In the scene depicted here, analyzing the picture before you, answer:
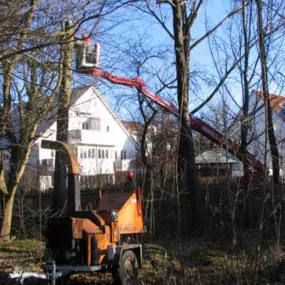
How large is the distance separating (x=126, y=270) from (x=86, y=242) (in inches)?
42.7

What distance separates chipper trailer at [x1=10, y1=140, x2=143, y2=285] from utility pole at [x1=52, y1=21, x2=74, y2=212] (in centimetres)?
139

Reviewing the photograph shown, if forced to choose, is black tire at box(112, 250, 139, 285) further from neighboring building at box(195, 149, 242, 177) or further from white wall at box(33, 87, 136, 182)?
white wall at box(33, 87, 136, 182)

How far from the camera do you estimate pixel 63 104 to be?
12.7 m

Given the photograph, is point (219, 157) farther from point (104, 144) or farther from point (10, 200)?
point (104, 144)

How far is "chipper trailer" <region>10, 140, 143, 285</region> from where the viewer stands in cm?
941

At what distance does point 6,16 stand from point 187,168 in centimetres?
1200

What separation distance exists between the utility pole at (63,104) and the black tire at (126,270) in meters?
3.72

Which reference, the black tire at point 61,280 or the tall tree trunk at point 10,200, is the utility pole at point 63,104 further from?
the black tire at point 61,280

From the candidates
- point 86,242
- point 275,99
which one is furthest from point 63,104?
point 275,99

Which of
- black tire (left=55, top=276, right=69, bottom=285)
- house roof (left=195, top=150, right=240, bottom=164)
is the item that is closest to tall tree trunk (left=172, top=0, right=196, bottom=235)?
house roof (left=195, top=150, right=240, bottom=164)

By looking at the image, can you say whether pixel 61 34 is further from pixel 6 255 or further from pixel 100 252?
pixel 6 255

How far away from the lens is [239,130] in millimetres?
14570

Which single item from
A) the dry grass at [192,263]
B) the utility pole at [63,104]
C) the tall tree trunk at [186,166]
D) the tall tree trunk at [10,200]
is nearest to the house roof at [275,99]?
the dry grass at [192,263]

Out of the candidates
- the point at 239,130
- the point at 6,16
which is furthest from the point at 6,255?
the point at 6,16
